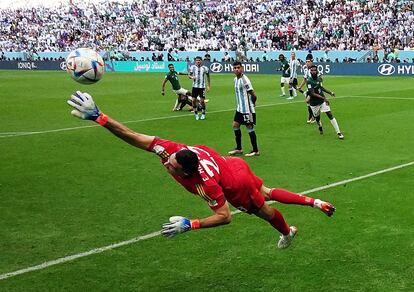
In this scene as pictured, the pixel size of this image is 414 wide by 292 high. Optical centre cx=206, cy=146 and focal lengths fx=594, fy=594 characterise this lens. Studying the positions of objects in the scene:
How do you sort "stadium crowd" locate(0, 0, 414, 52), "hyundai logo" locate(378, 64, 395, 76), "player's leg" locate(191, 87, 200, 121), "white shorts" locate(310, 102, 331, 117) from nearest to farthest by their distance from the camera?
"white shorts" locate(310, 102, 331, 117)
"player's leg" locate(191, 87, 200, 121)
"hyundai logo" locate(378, 64, 395, 76)
"stadium crowd" locate(0, 0, 414, 52)

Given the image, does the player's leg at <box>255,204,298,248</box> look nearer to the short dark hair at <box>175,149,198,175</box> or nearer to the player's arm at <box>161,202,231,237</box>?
the player's arm at <box>161,202,231,237</box>

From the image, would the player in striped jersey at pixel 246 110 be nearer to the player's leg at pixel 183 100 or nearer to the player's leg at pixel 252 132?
the player's leg at pixel 252 132

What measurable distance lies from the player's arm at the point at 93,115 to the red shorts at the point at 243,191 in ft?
3.37

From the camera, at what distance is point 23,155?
575 inches

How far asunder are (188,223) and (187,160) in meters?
0.62

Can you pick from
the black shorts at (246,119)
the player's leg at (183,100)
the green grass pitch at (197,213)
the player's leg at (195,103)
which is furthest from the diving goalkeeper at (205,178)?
the player's leg at (183,100)

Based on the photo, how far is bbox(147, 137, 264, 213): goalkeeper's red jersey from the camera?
240 inches

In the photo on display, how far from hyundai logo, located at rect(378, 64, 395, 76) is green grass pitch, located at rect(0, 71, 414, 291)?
2122cm

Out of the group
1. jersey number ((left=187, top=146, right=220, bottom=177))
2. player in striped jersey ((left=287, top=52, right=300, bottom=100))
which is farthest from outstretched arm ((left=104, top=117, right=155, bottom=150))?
player in striped jersey ((left=287, top=52, right=300, bottom=100))

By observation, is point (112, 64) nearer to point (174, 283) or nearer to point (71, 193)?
point (71, 193)

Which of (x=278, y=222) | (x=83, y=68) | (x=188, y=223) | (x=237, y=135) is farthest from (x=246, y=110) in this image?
(x=188, y=223)

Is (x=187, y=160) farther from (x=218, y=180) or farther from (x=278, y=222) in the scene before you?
(x=278, y=222)

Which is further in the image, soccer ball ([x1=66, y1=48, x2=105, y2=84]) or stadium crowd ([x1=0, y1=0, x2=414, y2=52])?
stadium crowd ([x1=0, y1=0, x2=414, y2=52])

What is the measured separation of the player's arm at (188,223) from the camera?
572 cm
